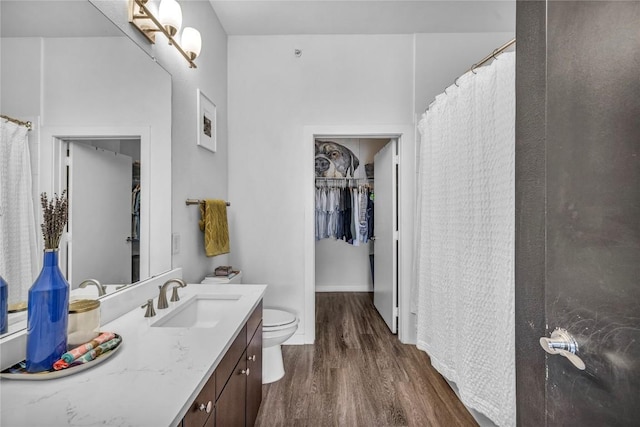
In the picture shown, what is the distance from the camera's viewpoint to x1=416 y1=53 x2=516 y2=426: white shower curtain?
137 cm

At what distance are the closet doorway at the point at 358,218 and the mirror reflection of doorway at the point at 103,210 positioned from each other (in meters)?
2.09

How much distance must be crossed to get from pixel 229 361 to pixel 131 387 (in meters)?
0.42

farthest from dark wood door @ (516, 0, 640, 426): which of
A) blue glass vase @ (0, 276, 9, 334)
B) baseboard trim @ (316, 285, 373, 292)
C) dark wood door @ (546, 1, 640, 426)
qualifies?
baseboard trim @ (316, 285, 373, 292)

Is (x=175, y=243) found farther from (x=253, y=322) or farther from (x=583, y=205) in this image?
(x=583, y=205)

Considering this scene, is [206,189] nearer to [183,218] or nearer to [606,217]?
[183,218]

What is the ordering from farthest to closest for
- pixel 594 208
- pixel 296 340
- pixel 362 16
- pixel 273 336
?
1. pixel 296 340
2. pixel 362 16
3. pixel 273 336
4. pixel 594 208

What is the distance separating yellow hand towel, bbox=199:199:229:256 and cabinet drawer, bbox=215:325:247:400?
2.94 ft

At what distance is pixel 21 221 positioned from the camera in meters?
0.92

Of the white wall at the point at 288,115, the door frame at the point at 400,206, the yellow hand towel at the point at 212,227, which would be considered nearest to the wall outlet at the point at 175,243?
the yellow hand towel at the point at 212,227

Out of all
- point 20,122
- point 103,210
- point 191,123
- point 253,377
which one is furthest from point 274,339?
point 20,122

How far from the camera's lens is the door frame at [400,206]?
275cm

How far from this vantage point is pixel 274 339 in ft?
6.80

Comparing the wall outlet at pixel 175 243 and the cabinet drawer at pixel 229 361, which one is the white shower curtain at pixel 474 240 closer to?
the cabinet drawer at pixel 229 361

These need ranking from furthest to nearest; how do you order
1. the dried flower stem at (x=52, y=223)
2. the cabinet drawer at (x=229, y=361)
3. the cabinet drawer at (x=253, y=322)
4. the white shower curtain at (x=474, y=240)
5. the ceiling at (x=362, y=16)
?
the ceiling at (x=362, y=16)
the cabinet drawer at (x=253, y=322)
the white shower curtain at (x=474, y=240)
the cabinet drawer at (x=229, y=361)
the dried flower stem at (x=52, y=223)
